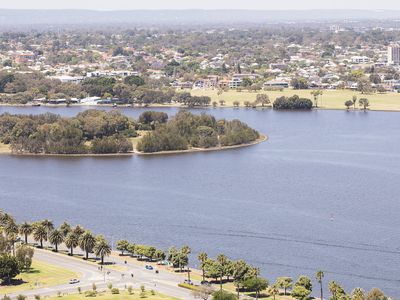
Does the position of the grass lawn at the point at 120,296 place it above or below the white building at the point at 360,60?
above

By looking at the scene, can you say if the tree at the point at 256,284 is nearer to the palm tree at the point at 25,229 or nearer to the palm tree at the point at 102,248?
the palm tree at the point at 102,248

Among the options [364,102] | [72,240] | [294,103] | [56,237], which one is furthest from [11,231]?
[364,102]

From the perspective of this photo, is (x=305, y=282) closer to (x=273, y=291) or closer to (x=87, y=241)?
(x=273, y=291)

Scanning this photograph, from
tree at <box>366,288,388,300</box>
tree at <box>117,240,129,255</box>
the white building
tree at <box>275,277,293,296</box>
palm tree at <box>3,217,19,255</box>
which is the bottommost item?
Answer: the white building

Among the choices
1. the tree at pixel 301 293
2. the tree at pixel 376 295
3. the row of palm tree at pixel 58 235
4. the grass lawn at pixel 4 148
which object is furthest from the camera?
the grass lawn at pixel 4 148

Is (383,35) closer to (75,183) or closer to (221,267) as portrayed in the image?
(75,183)

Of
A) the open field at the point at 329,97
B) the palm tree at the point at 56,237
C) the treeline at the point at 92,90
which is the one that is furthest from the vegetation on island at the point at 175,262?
the treeline at the point at 92,90

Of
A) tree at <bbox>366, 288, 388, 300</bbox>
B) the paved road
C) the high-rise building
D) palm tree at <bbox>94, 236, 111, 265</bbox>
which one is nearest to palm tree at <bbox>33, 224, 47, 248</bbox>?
the paved road

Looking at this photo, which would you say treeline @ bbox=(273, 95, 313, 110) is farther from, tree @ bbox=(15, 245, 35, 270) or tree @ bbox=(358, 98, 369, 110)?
tree @ bbox=(15, 245, 35, 270)
